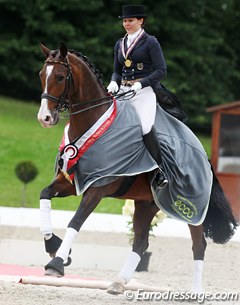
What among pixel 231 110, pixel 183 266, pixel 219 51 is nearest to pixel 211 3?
pixel 219 51

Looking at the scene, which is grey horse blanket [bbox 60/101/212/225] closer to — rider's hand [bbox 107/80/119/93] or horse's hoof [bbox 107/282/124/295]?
rider's hand [bbox 107/80/119/93]

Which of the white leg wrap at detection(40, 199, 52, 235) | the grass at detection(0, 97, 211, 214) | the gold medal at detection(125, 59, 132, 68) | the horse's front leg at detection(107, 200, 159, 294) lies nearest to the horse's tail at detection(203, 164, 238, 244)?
the horse's front leg at detection(107, 200, 159, 294)

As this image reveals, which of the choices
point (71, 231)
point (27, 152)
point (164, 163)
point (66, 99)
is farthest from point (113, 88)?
point (27, 152)

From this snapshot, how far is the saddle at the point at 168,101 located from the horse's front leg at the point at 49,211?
114cm

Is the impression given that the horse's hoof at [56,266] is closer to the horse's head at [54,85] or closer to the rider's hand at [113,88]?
the horse's head at [54,85]

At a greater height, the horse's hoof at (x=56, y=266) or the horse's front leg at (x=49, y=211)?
the horse's front leg at (x=49, y=211)

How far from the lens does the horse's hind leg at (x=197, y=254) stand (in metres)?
7.21

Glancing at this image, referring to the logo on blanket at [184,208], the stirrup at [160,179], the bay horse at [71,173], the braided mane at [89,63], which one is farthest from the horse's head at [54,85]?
the logo on blanket at [184,208]

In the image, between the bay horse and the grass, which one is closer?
the bay horse

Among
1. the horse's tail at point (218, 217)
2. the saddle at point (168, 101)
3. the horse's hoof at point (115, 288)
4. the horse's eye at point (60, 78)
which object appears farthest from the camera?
the horse's tail at point (218, 217)

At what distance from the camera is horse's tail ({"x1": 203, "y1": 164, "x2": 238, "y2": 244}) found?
7531 millimetres

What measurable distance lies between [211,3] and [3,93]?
8661mm

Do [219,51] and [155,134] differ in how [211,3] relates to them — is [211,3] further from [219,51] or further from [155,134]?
[155,134]

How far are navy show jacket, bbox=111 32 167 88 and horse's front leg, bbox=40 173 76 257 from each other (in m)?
1.00
